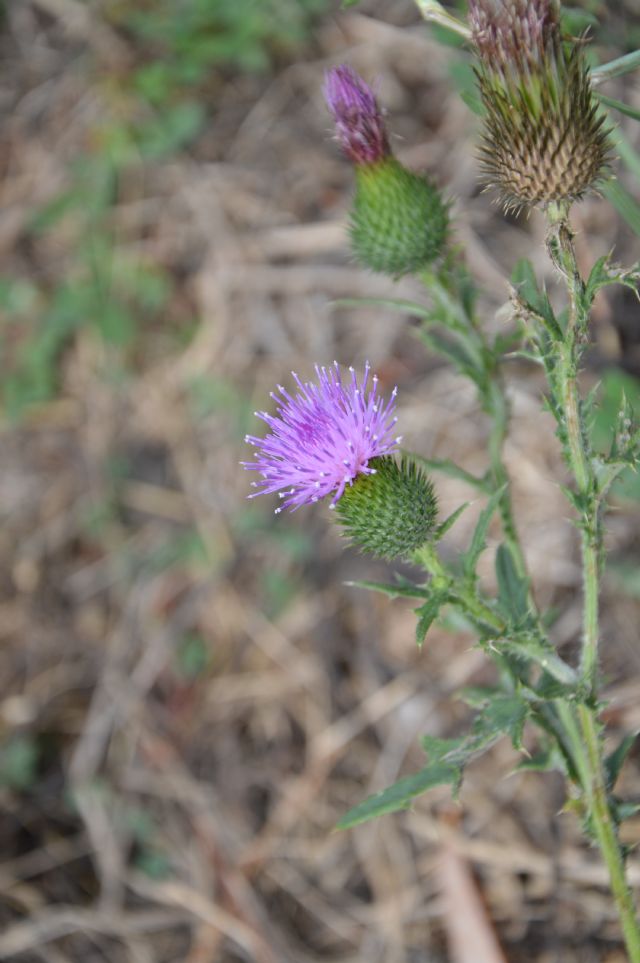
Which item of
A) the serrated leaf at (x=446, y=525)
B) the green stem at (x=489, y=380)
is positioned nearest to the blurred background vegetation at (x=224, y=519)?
the green stem at (x=489, y=380)

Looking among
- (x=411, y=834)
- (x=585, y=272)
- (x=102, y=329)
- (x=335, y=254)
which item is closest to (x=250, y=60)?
(x=335, y=254)

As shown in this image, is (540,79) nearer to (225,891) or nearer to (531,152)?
(531,152)

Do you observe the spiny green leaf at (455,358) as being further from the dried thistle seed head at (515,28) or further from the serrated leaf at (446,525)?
the dried thistle seed head at (515,28)

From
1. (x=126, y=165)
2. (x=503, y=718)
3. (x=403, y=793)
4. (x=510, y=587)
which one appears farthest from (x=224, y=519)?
(x=503, y=718)

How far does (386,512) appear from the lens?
2289mm

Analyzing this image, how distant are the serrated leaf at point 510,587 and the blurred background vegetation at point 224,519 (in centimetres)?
91

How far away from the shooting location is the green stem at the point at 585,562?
211 centimetres

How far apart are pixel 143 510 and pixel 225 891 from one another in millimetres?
2085

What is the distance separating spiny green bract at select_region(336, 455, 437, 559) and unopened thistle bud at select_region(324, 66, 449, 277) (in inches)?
29.2

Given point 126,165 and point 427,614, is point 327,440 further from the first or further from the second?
point 126,165

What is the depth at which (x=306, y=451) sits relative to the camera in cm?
236

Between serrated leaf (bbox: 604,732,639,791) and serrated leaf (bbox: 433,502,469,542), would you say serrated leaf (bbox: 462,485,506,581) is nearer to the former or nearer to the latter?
serrated leaf (bbox: 433,502,469,542)

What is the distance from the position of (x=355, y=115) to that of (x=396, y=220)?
38 cm

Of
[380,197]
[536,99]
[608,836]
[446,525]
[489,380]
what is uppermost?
[536,99]
